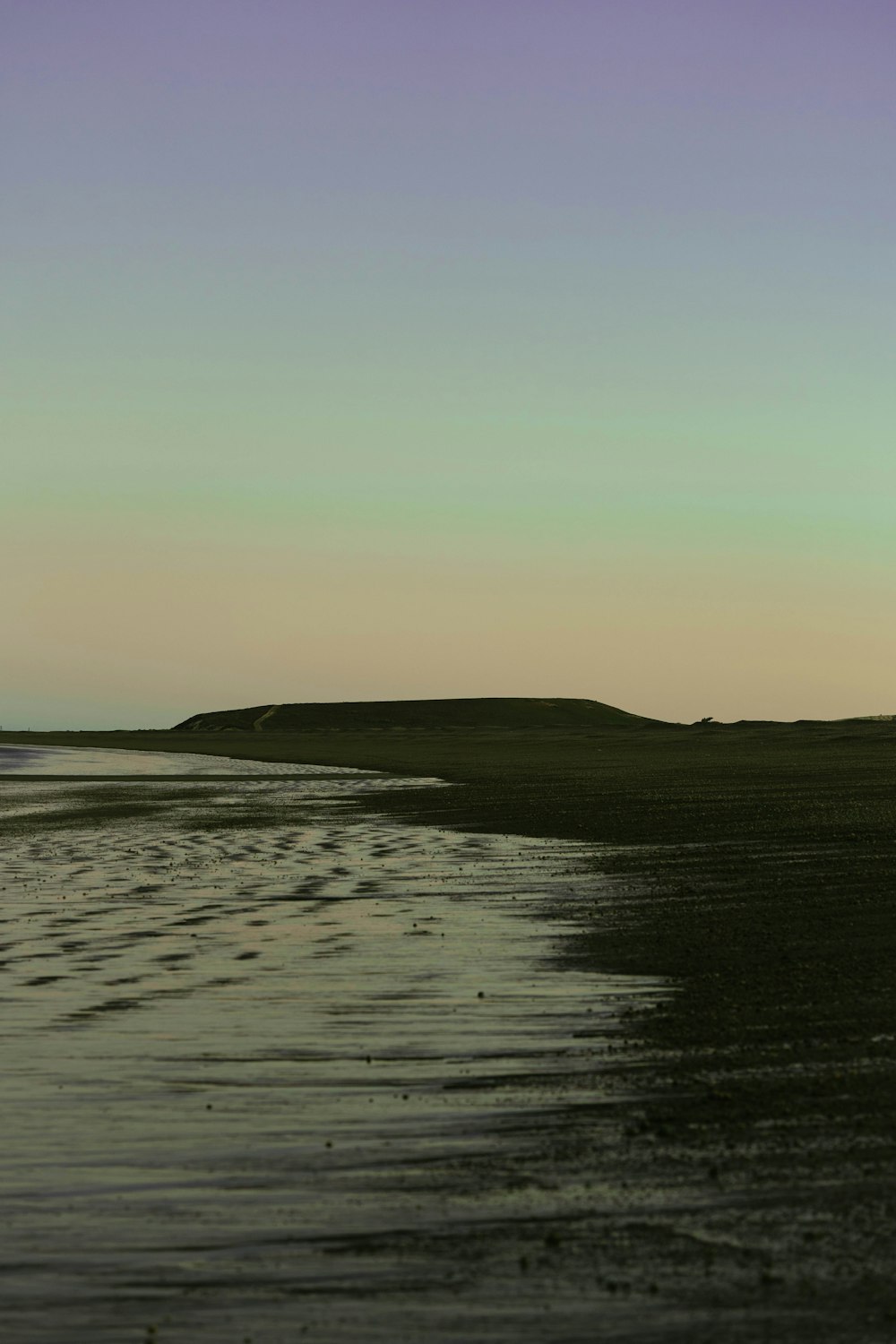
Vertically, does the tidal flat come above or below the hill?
below

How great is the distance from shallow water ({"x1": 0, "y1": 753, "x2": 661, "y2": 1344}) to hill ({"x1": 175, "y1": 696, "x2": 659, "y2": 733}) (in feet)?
394

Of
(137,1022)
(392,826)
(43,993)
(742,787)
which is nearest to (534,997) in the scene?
(137,1022)

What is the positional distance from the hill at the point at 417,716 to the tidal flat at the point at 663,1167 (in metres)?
121

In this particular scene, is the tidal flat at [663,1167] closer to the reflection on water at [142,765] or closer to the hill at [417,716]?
the reflection on water at [142,765]

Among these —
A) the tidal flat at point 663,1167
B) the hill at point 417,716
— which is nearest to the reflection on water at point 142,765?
the tidal flat at point 663,1167

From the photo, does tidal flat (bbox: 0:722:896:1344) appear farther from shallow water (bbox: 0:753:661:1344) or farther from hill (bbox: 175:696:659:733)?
hill (bbox: 175:696:659:733)

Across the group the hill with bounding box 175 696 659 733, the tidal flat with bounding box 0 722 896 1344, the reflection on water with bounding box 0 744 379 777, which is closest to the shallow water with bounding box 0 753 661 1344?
the tidal flat with bounding box 0 722 896 1344

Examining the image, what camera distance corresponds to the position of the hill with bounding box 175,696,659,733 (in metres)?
141

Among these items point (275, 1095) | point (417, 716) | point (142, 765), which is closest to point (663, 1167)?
→ point (275, 1095)

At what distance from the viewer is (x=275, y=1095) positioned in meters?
7.98

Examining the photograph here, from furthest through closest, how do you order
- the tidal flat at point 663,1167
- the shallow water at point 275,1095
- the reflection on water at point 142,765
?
the reflection on water at point 142,765
the shallow water at point 275,1095
the tidal flat at point 663,1167

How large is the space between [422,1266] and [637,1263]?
78 cm

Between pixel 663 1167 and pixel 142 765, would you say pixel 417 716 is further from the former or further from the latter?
pixel 663 1167

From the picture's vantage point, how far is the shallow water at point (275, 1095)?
17.5 feet
